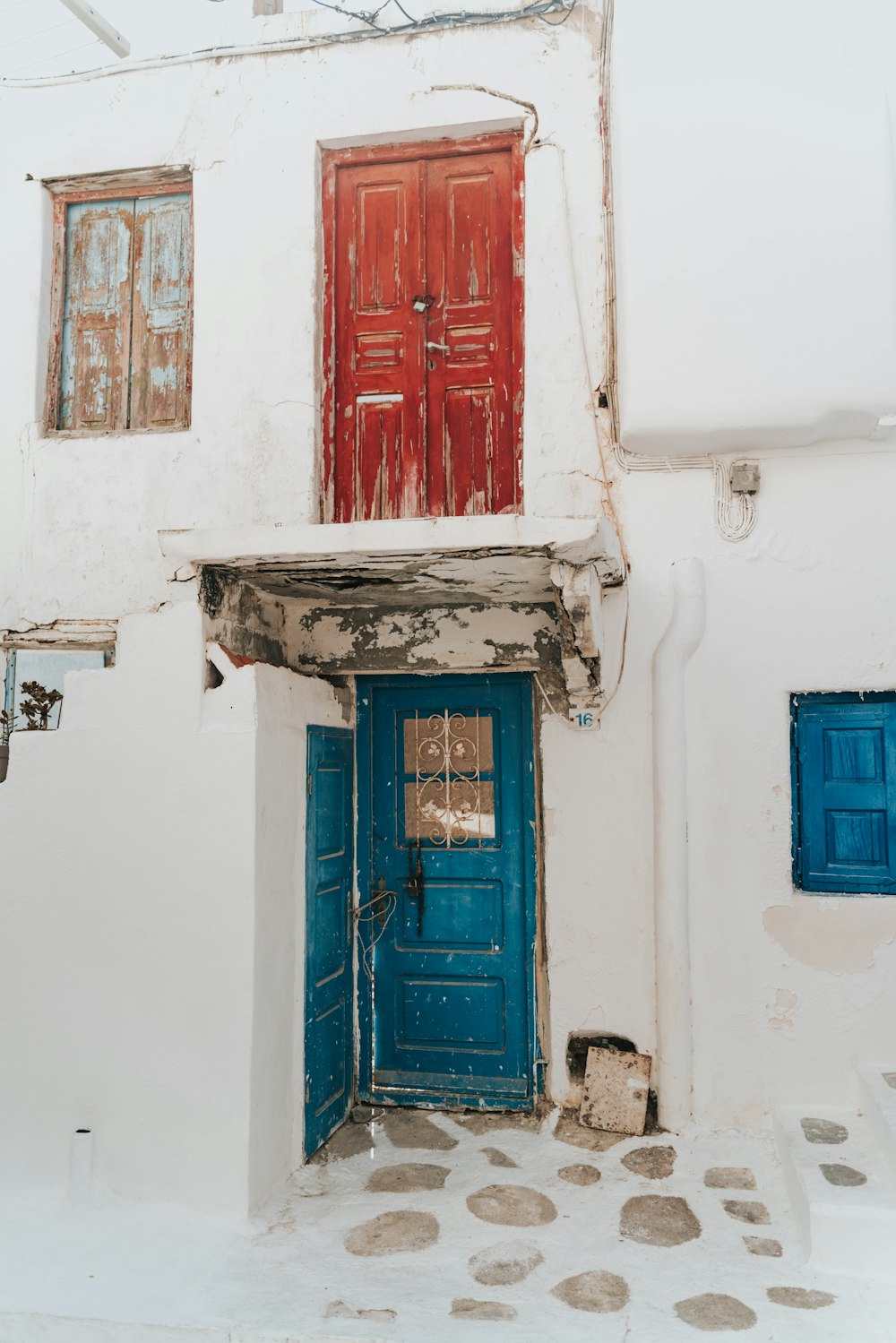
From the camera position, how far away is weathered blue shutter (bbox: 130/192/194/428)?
20.1 feet

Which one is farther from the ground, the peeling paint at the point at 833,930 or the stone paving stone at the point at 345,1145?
the peeling paint at the point at 833,930

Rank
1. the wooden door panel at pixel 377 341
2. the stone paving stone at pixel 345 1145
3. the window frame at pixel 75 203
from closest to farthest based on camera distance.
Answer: the stone paving stone at pixel 345 1145, the wooden door panel at pixel 377 341, the window frame at pixel 75 203

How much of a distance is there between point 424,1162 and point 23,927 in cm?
219

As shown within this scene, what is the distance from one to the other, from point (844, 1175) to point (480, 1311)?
64.1 inches

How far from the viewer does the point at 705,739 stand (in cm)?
530

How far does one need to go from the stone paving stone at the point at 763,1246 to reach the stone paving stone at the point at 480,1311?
3.42ft

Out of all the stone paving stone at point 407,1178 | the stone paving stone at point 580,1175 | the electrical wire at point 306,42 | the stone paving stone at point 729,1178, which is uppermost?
the electrical wire at point 306,42

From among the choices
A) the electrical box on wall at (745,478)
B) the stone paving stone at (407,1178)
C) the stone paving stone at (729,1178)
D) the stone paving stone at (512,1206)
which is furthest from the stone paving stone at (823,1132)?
the electrical box on wall at (745,478)

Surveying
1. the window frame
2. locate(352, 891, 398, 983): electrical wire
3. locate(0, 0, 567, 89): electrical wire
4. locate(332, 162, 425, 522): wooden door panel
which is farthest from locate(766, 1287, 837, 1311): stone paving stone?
locate(0, 0, 567, 89): electrical wire

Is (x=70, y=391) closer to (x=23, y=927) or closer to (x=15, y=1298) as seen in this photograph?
(x=23, y=927)

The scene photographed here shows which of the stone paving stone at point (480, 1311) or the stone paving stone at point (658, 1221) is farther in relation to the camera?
the stone paving stone at point (658, 1221)

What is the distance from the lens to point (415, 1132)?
530 centimetres

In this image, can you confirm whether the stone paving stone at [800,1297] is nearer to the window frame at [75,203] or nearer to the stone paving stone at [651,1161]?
the stone paving stone at [651,1161]

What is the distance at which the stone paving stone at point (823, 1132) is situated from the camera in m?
4.64
